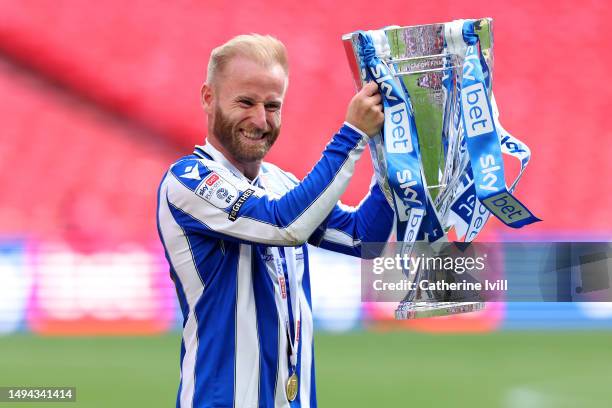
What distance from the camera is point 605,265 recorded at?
2.38m

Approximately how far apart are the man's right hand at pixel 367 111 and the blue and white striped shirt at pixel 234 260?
2 centimetres

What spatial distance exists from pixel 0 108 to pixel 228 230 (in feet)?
29.0

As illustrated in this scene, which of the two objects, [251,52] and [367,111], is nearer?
[367,111]

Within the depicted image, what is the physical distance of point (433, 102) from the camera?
2.27 metres

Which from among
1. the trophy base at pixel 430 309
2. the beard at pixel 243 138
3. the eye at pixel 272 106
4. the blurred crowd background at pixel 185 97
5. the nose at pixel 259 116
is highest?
the blurred crowd background at pixel 185 97

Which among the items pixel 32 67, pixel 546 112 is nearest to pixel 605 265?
pixel 546 112

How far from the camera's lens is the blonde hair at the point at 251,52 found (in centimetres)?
235

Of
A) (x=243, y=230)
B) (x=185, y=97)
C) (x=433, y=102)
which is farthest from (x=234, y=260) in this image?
(x=185, y=97)

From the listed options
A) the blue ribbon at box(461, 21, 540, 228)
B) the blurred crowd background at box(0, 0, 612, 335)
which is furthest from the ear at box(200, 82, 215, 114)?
the blurred crowd background at box(0, 0, 612, 335)

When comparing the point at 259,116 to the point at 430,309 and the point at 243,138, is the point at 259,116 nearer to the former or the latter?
the point at 243,138

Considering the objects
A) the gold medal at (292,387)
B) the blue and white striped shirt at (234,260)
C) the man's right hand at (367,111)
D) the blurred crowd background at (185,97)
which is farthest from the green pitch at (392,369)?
the man's right hand at (367,111)

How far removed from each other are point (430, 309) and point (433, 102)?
0.48 meters

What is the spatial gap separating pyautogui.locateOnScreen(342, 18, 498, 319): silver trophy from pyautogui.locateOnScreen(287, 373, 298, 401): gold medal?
375mm

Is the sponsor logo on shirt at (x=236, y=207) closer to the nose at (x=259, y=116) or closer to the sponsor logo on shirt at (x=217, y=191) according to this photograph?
the sponsor logo on shirt at (x=217, y=191)
